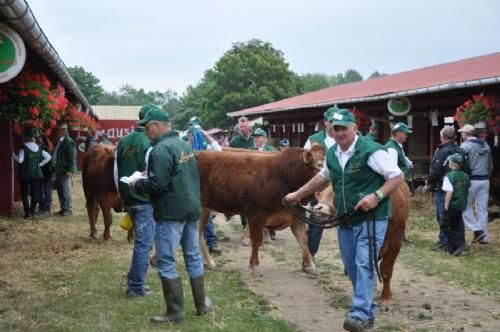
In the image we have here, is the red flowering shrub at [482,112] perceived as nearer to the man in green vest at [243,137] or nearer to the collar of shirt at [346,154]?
the man in green vest at [243,137]

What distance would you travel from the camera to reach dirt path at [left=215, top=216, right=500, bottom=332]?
6008 mm

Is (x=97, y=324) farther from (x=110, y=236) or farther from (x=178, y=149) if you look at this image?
(x=110, y=236)

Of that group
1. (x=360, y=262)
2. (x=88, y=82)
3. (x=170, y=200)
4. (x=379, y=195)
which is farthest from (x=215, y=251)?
(x=88, y=82)

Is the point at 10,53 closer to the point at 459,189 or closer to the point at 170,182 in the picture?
the point at 170,182

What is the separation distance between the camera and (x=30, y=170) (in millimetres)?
13578

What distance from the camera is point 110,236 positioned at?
10.9 m

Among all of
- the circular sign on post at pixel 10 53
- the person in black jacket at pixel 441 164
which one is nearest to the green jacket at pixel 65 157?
the circular sign on post at pixel 10 53

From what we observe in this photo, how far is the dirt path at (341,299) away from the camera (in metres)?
6.01

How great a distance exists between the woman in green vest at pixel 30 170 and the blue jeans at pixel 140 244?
7346 millimetres

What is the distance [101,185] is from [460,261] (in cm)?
533

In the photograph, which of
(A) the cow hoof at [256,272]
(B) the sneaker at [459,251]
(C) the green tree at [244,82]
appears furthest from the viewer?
(C) the green tree at [244,82]

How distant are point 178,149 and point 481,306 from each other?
3.38 metres

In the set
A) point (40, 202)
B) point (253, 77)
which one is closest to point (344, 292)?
point (40, 202)

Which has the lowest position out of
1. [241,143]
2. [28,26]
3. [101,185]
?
[101,185]
